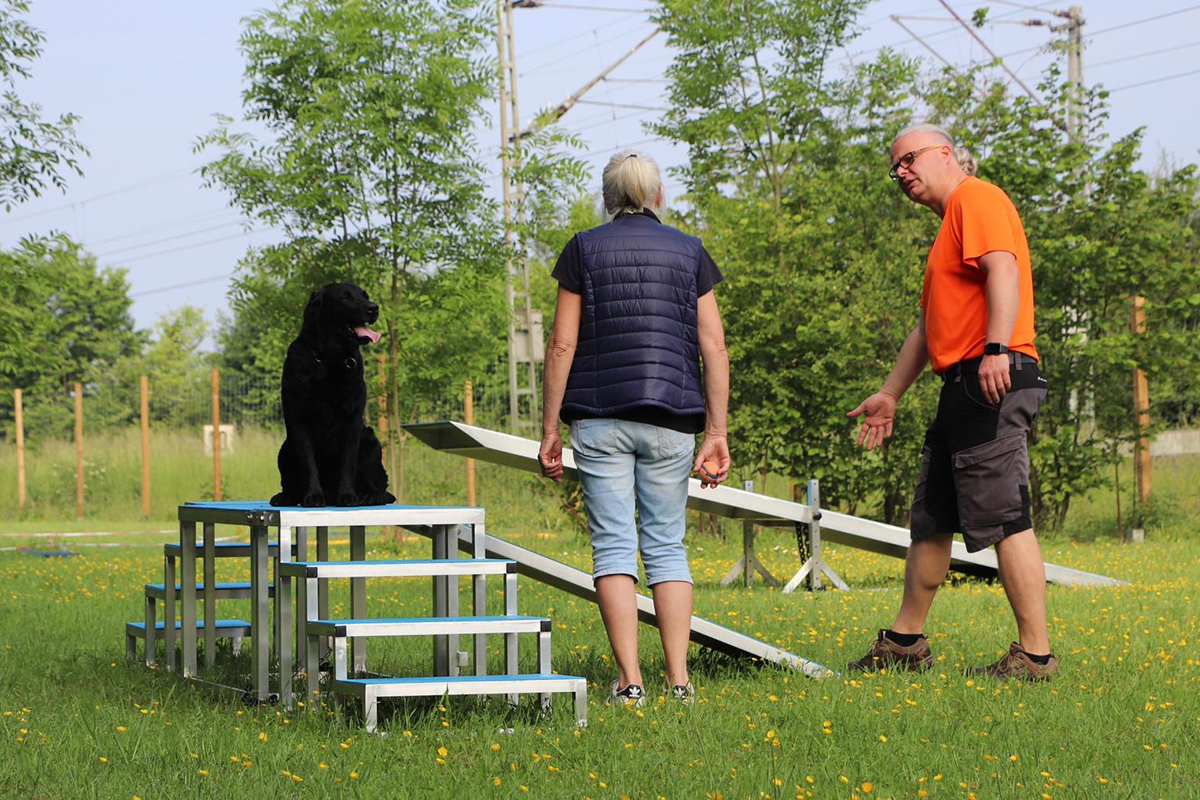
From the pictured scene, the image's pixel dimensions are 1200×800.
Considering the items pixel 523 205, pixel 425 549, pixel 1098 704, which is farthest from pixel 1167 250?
pixel 1098 704

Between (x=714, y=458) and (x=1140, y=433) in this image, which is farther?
(x=1140, y=433)

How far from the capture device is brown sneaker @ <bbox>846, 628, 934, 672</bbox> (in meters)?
5.24

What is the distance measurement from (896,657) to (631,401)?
1.66 m

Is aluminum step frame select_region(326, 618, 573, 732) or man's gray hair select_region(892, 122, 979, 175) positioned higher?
man's gray hair select_region(892, 122, 979, 175)

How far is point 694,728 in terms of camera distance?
4.05m

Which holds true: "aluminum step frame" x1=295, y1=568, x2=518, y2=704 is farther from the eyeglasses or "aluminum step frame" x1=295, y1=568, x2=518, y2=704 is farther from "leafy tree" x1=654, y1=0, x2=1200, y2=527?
"leafy tree" x1=654, y1=0, x2=1200, y2=527

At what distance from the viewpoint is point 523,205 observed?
45.6 ft

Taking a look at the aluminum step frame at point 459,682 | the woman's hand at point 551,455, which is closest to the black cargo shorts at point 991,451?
the woman's hand at point 551,455

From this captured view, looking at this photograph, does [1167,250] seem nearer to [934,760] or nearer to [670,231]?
[670,231]

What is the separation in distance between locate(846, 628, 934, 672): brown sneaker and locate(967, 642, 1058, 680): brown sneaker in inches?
11.8

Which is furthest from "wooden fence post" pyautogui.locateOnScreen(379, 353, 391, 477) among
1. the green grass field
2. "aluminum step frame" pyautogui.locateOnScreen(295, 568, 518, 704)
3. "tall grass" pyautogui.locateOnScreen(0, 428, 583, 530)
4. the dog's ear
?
"aluminum step frame" pyautogui.locateOnScreen(295, 568, 518, 704)

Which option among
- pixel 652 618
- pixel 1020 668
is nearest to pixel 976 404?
pixel 1020 668

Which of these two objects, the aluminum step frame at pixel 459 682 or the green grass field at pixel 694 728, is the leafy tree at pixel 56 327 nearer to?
the green grass field at pixel 694 728

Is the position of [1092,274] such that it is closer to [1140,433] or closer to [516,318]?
[1140,433]
